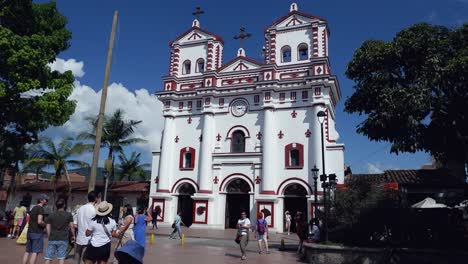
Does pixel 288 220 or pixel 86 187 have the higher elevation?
pixel 86 187

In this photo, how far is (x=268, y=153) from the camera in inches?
1062

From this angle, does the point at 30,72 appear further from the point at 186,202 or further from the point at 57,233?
the point at 186,202

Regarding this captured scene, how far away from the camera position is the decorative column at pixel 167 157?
96.9ft

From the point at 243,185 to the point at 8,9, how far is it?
19.4m

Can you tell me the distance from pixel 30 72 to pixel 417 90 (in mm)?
14502

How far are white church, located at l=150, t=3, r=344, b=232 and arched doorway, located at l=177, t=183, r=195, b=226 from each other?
84 mm

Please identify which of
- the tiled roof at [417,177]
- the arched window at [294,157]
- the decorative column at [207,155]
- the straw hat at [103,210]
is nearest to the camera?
the straw hat at [103,210]

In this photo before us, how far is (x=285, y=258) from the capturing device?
13555 millimetres

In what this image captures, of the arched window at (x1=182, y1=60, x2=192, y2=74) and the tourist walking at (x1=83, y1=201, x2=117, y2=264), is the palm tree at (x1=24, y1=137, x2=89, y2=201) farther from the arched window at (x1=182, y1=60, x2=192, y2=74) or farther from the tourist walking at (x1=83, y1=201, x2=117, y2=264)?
the tourist walking at (x1=83, y1=201, x2=117, y2=264)

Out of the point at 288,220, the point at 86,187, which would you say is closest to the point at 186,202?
the point at 288,220

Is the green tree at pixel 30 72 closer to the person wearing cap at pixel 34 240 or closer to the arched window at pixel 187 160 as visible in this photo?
the person wearing cap at pixel 34 240

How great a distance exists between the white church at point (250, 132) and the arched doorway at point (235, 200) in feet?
0.26

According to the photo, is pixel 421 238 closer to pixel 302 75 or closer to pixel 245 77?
pixel 302 75

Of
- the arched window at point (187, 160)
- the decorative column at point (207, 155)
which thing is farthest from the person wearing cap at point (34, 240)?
the arched window at point (187, 160)
